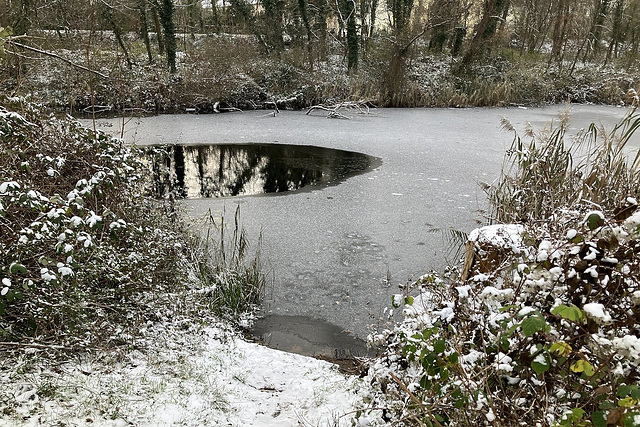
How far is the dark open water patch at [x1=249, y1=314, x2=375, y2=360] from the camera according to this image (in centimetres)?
246

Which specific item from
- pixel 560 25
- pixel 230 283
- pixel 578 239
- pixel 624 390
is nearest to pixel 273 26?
pixel 560 25

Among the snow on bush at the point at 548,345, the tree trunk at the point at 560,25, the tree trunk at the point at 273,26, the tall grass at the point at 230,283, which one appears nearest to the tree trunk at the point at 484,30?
the tree trunk at the point at 560,25

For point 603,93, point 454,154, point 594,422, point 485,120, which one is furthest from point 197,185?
point 603,93

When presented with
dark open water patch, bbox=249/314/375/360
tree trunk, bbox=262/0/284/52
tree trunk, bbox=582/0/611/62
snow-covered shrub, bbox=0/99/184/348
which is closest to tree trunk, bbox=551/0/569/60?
tree trunk, bbox=582/0/611/62

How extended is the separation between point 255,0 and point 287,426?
15.6 meters

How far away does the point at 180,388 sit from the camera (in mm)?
1868

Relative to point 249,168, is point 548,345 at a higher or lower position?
higher

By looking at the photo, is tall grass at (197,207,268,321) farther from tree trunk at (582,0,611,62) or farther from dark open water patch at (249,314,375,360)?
tree trunk at (582,0,611,62)

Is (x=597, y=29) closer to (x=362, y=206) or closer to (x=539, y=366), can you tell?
(x=362, y=206)

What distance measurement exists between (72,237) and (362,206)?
2977 mm

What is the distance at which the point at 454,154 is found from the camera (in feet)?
19.9

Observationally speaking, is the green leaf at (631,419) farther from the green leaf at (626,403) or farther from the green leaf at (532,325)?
the green leaf at (532,325)

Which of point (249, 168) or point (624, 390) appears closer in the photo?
point (624, 390)

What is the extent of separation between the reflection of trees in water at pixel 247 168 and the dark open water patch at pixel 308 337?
7.81 feet
